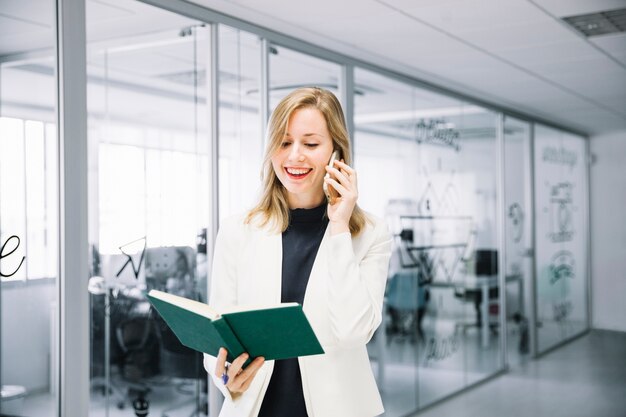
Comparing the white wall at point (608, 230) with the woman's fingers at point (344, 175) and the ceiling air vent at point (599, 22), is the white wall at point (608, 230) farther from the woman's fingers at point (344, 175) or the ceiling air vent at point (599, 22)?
the woman's fingers at point (344, 175)

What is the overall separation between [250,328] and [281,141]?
0.54 meters

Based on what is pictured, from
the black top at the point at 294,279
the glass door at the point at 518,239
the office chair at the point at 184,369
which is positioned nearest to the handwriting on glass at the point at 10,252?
the office chair at the point at 184,369

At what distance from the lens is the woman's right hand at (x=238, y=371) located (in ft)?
5.51

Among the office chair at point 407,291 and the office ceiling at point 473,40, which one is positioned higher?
the office ceiling at point 473,40

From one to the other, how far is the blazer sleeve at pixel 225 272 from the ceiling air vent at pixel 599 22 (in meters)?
2.97

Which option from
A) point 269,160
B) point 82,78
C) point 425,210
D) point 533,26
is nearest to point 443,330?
point 425,210

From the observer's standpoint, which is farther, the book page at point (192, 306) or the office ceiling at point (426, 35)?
the office ceiling at point (426, 35)

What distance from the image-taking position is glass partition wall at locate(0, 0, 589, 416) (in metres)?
2.90

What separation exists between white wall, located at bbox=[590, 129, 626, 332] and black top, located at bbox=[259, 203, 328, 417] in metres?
8.29

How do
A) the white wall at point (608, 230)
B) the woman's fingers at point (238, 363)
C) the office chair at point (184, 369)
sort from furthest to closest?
the white wall at point (608, 230)
the office chair at point (184, 369)
the woman's fingers at point (238, 363)

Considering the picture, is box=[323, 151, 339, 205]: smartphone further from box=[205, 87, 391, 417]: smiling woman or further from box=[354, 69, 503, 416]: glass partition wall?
box=[354, 69, 503, 416]: glass partition wall

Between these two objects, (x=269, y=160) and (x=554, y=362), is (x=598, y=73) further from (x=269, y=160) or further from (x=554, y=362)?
(x=269, y=160)

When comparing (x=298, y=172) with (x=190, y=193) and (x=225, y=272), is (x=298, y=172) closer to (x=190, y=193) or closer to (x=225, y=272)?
(x=225, y=272)

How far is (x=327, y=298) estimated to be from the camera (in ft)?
5.94
